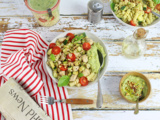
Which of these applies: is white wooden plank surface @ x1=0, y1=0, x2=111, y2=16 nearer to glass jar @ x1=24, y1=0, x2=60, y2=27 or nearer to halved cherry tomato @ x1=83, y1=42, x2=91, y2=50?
glass jar @ x1=24, y1=0, x2=60, y2=27

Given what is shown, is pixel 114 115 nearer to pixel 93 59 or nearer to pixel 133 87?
pixel 133 87

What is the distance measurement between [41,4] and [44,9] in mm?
56

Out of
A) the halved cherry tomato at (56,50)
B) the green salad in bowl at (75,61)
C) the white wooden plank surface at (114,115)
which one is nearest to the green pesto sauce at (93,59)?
the green salad in bowl at (75,61)

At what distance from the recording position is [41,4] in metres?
1.32

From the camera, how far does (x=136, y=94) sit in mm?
1135

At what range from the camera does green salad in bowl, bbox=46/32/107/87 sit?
1150mm

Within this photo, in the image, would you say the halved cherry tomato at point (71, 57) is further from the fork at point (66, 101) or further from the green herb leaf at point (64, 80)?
the fork at point (66, 101)

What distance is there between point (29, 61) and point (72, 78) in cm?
37

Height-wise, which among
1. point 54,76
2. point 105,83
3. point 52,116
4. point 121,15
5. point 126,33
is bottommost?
point 52,116

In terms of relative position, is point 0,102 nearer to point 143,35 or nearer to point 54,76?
point 54,76

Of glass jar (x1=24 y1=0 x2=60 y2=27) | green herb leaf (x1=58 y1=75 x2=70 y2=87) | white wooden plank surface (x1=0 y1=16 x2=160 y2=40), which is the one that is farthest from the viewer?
white wooden plank surface (x1=0 y1=16 x2=160 y2=40)

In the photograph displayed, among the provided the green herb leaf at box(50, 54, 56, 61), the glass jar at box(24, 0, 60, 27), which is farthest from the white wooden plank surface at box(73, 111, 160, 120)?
the glass jar at box(24, 0, 60, 27)

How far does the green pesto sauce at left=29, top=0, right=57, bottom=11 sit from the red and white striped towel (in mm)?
198

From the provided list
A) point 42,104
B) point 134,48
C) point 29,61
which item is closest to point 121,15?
point 134,48
